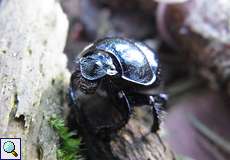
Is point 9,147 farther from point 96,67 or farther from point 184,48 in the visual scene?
point 184,48

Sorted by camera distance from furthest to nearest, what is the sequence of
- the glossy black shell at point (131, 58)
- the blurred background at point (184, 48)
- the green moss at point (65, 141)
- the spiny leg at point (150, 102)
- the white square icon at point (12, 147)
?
the blurred background at point (184, 48) → the spiny leg at point (150, 102) → the glossy black shell at point (131, 58) → the green moss at point (65, 141) → the white square icon at point (12, 147)

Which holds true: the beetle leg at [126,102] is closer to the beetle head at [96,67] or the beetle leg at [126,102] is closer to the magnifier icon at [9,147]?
the beetle head at [96,67]

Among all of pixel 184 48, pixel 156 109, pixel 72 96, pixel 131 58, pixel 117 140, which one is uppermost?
pixel 184 48

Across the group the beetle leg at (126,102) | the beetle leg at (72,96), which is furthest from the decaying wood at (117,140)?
the beetle leg at (126,102)

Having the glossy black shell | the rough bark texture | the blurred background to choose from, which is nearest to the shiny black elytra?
the glossy black shell

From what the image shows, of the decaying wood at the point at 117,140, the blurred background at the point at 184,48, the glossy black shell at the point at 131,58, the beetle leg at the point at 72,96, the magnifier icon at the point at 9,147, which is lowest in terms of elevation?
the magnifier icon at the point at 9,147

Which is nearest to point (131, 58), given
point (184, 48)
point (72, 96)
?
point (72, 96)
